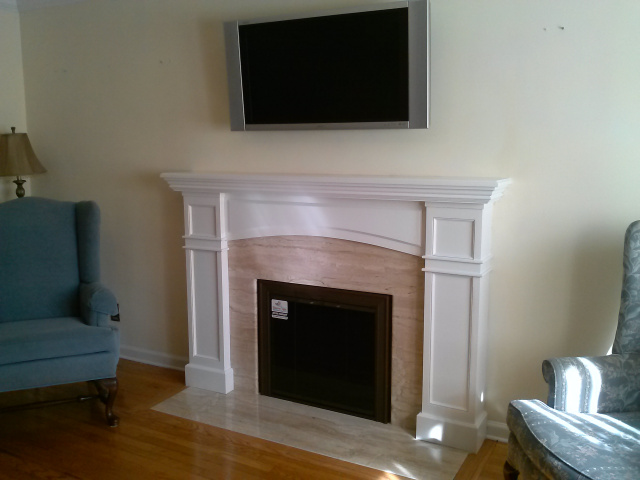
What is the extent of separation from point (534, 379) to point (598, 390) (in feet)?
1.97

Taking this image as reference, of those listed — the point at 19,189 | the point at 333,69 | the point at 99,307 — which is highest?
the point at 333,69

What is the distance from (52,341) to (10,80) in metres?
1.88

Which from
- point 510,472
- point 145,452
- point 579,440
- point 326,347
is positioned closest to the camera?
point 579,440

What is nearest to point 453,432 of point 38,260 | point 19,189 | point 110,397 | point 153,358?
point 110,397

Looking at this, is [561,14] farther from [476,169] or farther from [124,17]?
[124,17]

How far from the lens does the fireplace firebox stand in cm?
302

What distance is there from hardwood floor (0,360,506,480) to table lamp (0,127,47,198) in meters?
1.28

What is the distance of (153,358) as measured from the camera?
3.83 metres

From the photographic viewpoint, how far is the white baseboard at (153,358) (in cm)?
375

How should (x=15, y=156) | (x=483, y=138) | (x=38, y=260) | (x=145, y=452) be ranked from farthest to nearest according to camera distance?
(x=15, y=156) < (x=38, y=260) < (x=145, y=452) < (x=483, y=138)

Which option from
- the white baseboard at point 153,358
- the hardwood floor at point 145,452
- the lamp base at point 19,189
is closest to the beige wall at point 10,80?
the lamp base at point 19,189

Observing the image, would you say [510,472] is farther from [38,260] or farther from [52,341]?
[38,260]

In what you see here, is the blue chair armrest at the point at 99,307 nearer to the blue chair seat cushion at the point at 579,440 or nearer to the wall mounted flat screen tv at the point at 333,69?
the wall mounted flat screen tv at the point at 333,69

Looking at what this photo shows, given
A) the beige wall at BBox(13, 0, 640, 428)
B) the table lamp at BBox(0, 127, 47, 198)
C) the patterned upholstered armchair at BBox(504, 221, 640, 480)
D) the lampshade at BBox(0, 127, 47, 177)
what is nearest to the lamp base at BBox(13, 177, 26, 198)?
the table lamp at BBox(0, 127, 47, 198)
